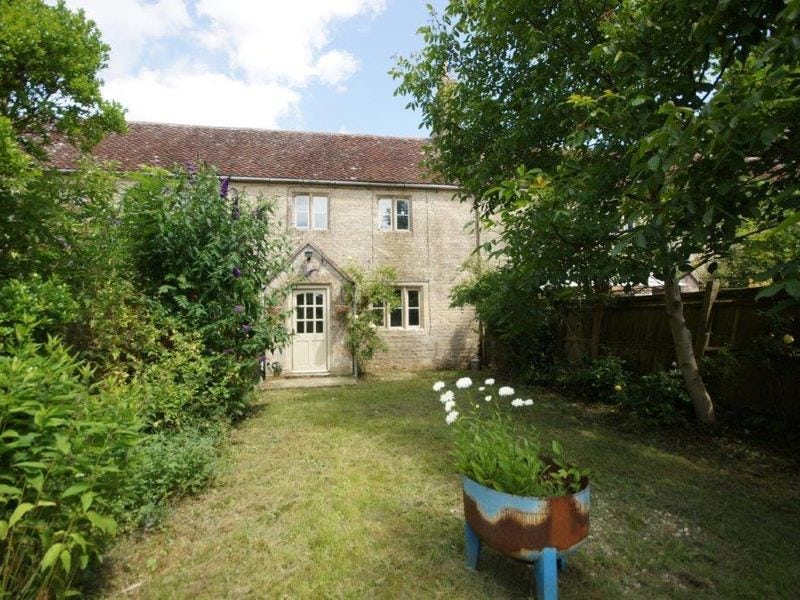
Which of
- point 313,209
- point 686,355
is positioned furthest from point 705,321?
point 313,209

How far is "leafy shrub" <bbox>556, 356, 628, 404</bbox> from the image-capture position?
7027mm

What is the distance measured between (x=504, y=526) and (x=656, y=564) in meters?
1.42

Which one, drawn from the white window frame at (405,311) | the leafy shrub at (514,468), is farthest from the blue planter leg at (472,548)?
the white window frame at (405,311)

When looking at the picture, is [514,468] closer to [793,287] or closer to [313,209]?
[793,287]

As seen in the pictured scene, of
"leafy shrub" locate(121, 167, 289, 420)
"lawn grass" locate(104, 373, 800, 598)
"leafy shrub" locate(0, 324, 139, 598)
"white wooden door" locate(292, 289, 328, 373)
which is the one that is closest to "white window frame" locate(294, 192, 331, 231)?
"white wooden door" locate(292, 289, 328, 373)

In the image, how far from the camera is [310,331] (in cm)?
1166

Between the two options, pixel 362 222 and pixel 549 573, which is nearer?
pixel 549 573

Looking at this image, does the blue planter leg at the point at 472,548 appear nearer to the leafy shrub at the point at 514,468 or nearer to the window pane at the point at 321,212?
the leafy shrub at the point at 514,468

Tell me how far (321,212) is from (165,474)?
32.8ft

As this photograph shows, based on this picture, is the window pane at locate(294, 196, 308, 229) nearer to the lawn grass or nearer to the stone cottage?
A: the stone cottage

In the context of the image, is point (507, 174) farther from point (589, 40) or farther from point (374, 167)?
point (374, 167)

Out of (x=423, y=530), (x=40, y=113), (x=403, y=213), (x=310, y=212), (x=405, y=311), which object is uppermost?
(x=403, y=213)

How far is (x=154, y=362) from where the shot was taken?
513cm

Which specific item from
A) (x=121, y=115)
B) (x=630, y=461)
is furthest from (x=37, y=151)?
(x=630, y=461)
